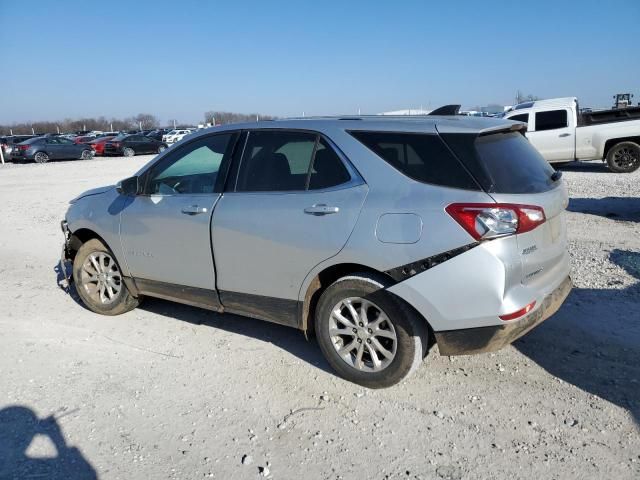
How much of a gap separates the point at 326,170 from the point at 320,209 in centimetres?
30

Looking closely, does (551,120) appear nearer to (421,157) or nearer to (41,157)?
(421,157)

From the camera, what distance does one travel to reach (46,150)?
28.8 metres

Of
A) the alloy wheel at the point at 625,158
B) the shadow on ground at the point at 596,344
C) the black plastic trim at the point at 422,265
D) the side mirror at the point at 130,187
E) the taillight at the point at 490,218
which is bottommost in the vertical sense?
the shadow on ground at the point at 596,344

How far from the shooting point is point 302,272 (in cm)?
355

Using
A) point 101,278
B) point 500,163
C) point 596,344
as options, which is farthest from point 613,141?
point 101,278

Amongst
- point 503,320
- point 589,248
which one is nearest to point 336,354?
point 503,320

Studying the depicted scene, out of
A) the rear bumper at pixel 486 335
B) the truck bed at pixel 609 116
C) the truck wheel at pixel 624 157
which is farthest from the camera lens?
the truck bed at pixel 609 116

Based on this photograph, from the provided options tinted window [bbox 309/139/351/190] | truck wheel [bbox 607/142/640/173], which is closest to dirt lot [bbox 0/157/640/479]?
tinted window [bbox 309/139/351/190]

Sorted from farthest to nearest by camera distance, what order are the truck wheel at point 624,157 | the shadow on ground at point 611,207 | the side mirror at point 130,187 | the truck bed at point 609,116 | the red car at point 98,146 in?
the red car at point 98,146 → the truck bed at point 609,116 → the truck wheel at point 624,157 → the shadow on ground at point 611,207 → the side mirror at point 130,187

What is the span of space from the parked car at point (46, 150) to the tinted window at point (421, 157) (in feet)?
98.3

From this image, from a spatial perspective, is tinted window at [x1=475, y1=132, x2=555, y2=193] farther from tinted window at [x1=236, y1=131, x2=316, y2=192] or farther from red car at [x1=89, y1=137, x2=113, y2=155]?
red car at [x1=89, y1=137, x2=113, y2=155]

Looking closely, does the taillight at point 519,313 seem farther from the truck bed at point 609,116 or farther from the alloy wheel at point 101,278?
the truck bed at point 609,116

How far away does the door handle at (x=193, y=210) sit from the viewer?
3977 mm

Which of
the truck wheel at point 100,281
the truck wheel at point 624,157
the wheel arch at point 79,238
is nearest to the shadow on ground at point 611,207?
the truck wheel at point 624,157
